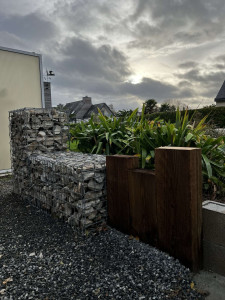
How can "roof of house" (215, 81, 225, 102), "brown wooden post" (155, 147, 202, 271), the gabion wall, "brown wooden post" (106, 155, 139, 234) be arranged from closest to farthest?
"brown wooden post" (155, 147, 202, 271) → "brown wooden post" (106, 155, 139, 234) → the gabion wall → "roof of house" (215, 81, 225, 102)

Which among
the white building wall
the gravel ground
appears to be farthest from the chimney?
the gravel ground

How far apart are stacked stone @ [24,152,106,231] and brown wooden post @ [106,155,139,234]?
86mm

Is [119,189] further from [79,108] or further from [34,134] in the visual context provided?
[79,108]

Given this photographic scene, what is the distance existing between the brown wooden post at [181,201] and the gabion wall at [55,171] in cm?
A: 72

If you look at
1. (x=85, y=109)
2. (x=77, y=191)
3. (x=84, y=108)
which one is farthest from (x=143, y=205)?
(x=84, y=108)

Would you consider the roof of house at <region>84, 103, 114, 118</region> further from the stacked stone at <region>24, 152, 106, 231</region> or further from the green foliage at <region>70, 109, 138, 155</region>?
the stacked stone at <region>24, 152, 106, 231</region>

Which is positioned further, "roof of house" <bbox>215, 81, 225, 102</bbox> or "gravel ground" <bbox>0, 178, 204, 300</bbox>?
"roof of house" <bbox>215, 81, 225, 102</bbox>

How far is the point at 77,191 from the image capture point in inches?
86.4

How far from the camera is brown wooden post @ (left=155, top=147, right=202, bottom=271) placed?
5.16ft

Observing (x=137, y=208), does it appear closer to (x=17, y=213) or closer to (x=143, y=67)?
(x=17, y=213)

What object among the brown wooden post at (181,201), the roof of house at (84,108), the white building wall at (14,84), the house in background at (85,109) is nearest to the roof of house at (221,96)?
the house in background at (85,109)

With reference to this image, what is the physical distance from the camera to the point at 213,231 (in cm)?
163

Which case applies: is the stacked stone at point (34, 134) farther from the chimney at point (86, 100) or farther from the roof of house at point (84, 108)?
the chimney at point (86, 100)

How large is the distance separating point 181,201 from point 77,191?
102cm
